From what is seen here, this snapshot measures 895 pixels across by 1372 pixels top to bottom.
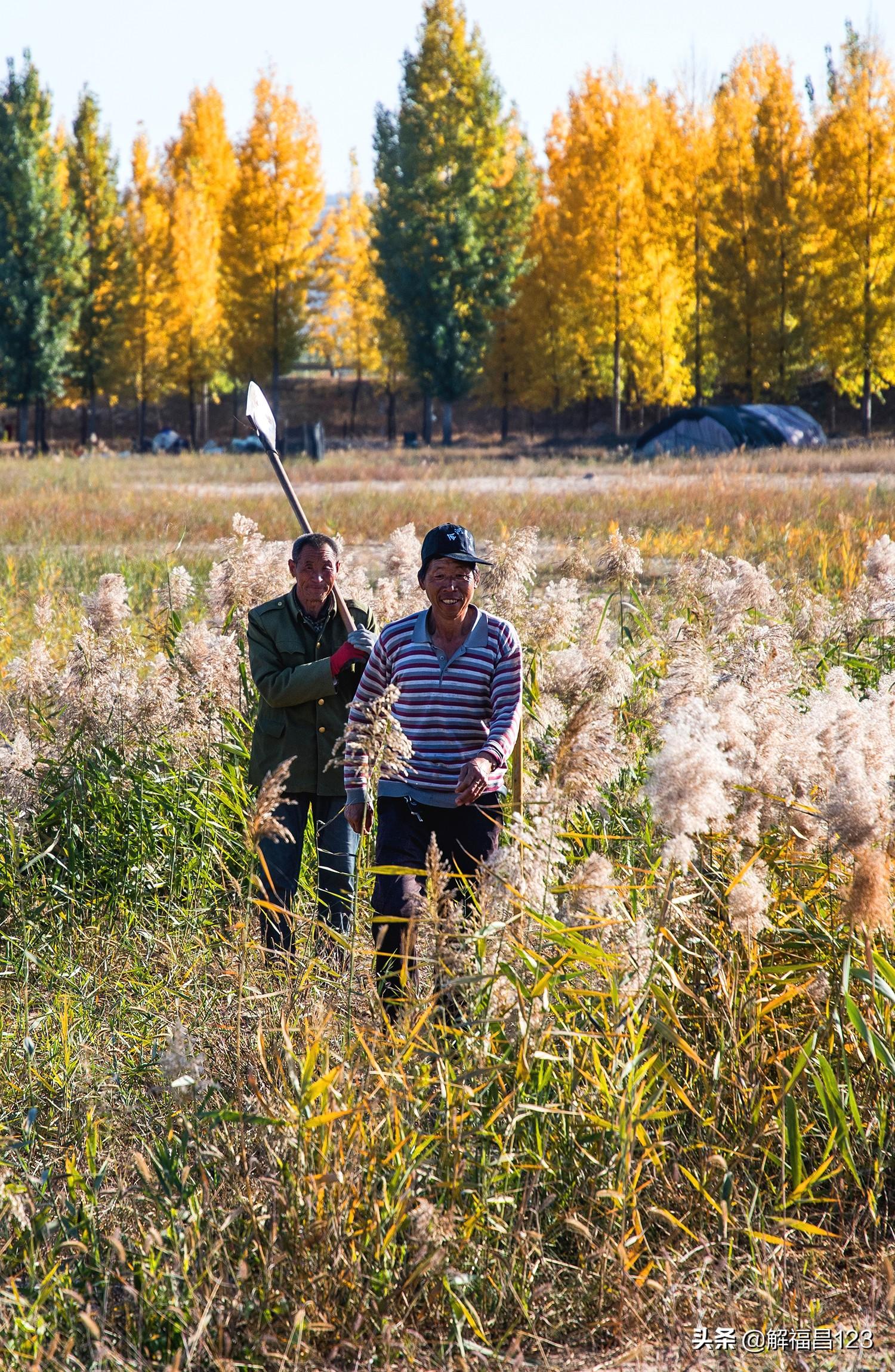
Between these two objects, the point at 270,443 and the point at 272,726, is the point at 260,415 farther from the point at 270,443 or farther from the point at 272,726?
the point at 272,726

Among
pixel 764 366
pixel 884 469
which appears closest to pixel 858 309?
pixel 764 366

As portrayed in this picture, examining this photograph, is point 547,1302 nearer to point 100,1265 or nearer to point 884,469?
point 100,1265

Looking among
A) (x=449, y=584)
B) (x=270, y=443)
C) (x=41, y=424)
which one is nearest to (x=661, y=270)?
(x=41, y=424)

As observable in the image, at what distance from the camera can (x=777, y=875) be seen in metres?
4.19

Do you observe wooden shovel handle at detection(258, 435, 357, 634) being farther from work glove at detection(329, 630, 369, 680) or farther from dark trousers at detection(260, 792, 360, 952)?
dark trousers at detection(260, 792, 360, 952)

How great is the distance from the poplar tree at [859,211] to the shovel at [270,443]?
34.3 m

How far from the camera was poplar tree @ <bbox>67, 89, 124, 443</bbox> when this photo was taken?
43.8 meters

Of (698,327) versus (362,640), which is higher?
(698,327)

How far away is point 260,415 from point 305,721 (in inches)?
50.2

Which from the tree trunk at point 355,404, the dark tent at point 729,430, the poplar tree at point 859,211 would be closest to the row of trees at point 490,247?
the poplar tree at point 859,211

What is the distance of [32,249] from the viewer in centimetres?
4144

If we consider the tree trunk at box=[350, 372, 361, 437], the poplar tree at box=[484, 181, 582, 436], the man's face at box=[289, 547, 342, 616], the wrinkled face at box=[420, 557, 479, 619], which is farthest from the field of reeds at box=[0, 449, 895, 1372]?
the tree trunk at box=[350, 372, 361, 437]

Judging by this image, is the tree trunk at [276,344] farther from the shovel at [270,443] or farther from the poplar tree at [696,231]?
the shovel at [270,443]

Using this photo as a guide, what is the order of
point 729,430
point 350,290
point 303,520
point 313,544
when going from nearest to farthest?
point 313,544
point 303,520
point 729,430
point 350,290
